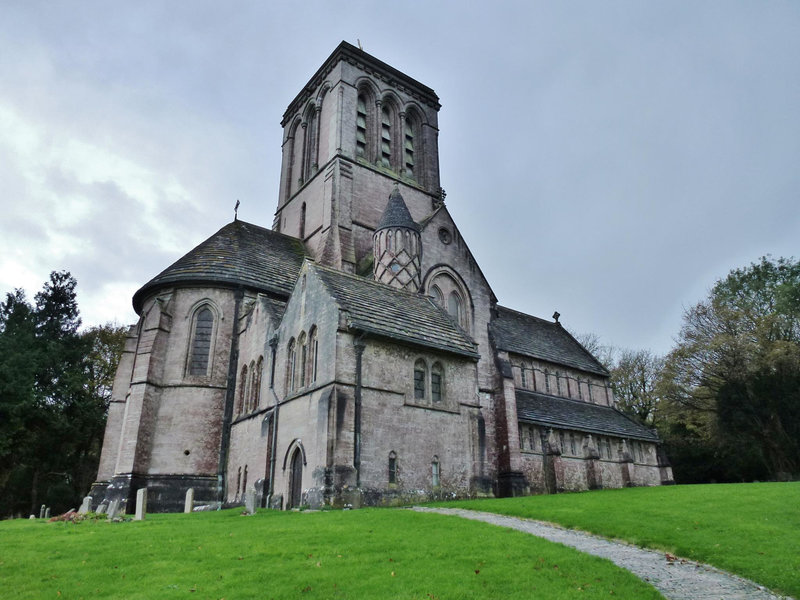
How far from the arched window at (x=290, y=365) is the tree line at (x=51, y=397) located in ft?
65.5

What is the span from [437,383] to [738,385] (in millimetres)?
23351

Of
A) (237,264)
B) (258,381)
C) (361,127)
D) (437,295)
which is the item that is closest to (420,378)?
(437,295)

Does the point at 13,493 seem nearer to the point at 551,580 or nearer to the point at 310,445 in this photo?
the point at 310,445

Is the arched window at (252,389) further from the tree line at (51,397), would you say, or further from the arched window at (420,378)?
the tree line at (51,397)

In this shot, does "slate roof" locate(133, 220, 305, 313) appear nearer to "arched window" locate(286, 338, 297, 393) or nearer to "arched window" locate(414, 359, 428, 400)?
"arched window" locate(286, 338, 297, 393)

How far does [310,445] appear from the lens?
20.1 metres

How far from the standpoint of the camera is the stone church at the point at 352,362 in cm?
2084

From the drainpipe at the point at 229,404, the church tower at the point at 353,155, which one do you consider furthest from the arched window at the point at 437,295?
the drainpipe at the point at 229,404

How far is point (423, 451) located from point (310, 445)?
164 inches

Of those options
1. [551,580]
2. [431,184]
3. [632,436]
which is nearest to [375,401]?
[551,580]

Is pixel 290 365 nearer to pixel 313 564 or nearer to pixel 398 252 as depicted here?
pixel 398 252

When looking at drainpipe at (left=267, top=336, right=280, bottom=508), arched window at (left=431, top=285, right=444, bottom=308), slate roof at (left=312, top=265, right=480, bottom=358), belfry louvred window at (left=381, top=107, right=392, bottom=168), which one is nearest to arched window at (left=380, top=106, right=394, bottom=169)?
belfry louvred window at (left=381, top=107, right=392, bottom=168)

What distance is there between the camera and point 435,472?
21422mm

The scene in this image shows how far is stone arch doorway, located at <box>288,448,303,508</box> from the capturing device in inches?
800
